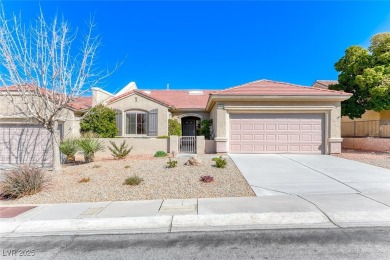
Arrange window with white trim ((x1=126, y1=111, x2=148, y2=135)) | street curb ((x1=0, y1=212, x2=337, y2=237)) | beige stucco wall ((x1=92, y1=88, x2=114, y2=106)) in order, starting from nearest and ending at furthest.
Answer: street curb ((x1=0, y1=212, x2=337, y2=237)), beige stucco wall ((x1=92, y1=88, x2=114, y2=106)), window with white trim ((x1=126, y1=111, x2=148, y2=135))

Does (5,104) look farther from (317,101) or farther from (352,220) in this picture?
(317,101)

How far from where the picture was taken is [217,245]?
11.9 feet

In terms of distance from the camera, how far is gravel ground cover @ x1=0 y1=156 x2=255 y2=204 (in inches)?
242

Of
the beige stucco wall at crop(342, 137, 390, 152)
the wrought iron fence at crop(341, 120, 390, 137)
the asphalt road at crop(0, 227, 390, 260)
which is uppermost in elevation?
the wrought iron fence at crop(341, 120, 390, 137)

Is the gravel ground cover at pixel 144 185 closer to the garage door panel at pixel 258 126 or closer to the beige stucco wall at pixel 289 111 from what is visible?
the beige stucco wall at pixel 289 111

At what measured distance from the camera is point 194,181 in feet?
24.2

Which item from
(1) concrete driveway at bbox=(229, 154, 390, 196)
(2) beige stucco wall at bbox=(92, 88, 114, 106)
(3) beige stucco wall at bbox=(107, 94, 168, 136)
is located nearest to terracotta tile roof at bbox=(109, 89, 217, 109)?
(3) beige stucco wall at bbox=(107, 94, 168, 136)

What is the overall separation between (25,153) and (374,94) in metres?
20.3

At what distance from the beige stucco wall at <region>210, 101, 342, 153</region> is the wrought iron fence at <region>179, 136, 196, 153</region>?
1.66 metres

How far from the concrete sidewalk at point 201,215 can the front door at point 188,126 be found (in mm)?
14516

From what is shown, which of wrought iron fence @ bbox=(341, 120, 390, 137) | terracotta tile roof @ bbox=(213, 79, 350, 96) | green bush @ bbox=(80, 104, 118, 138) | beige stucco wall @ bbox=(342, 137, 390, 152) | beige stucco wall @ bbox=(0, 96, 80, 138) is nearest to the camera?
beige stucco wall @ bbox=(0, 96, 80, 138)

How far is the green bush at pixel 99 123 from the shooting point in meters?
15.3

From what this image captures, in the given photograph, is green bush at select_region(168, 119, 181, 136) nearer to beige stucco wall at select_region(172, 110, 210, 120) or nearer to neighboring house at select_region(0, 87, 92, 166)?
beige stucco wall at select_region(172, 110, 210, 120)

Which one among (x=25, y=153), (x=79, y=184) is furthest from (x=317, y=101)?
(x=25, y=153)
